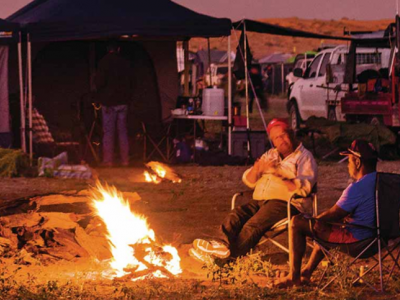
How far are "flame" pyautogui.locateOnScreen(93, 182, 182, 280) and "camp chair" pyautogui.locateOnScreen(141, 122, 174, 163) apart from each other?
6063 millimetres

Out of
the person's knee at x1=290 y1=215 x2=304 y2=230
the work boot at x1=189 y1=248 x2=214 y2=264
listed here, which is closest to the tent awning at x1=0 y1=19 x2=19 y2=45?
the work boot at x1=189 y1=248 x2=214 y2=264

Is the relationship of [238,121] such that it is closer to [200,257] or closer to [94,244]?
[94,244]

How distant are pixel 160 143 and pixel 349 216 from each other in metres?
7.95

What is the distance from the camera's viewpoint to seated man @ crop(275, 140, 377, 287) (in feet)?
18.0

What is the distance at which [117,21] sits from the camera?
12.3 metres

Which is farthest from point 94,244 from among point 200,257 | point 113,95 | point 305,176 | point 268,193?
point 113,95

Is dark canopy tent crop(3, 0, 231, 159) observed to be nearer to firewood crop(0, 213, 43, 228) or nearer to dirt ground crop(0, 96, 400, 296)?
dirt ground crop(0, 96, 400, 296)

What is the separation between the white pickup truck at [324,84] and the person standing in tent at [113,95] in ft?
14.2

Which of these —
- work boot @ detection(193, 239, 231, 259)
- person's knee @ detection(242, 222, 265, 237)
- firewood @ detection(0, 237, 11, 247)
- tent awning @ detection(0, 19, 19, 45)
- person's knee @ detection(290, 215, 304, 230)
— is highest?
tent awning @ detection(0, 19, 19, 45)

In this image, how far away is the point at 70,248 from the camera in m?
6.66

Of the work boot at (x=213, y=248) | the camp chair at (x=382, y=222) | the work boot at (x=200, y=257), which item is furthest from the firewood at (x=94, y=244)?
the camp chair at (x=382, y=222)

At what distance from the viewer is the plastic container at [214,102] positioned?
13.0 meters

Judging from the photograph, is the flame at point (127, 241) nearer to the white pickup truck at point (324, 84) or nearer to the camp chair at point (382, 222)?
the camp chair at point (382, 222)

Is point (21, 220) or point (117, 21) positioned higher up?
point (117, 21)
